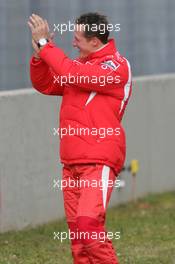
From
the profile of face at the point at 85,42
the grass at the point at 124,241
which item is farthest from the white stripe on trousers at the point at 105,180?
the grass at the point at 124,241

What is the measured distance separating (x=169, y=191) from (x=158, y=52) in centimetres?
171

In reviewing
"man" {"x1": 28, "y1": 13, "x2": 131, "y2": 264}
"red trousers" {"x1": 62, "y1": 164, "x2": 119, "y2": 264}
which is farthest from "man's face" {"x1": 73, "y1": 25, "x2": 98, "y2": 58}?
"red trousers" {"x1": 62, "y1": 164, "x2": 119, "y2": 264}

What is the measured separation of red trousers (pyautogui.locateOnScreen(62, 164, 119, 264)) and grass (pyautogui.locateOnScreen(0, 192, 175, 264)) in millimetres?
1351

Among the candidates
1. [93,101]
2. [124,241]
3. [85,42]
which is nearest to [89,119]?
[93,101]

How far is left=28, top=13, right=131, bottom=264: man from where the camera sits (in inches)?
269

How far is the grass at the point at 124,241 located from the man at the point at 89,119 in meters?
1.47

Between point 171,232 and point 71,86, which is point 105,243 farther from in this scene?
point 171,232

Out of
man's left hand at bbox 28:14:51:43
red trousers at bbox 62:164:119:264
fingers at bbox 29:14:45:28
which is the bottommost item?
red trousers at bbox 62:164:119:264

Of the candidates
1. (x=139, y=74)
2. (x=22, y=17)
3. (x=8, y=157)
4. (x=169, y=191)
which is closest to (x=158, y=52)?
(x=139, y=74)

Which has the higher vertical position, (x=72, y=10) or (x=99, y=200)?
(x=72, y=10)

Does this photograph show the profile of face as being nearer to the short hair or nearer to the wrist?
the short hair

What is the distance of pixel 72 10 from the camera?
11047mm

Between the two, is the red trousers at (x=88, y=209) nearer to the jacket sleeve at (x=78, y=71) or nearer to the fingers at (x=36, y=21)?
the jacket sleeve at (x=78, y=71)

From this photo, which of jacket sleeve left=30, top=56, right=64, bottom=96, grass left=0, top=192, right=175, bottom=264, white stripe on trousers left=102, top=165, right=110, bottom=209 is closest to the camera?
white stripe on trousers left=102, top=165, right=110, bottom=209
